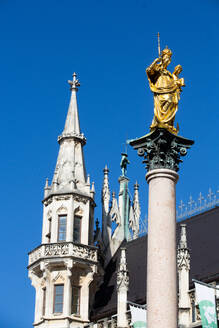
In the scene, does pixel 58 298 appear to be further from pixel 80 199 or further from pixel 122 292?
pixel 80 199

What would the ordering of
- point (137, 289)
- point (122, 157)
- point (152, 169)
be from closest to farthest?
point (152, 169) → point (137, 289) → point (122, 157)

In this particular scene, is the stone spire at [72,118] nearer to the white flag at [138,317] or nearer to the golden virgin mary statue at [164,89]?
the white flag at [138,317]

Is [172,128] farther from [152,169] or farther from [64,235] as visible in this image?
[64,235]

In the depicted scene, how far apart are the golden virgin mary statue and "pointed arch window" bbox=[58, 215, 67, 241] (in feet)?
70.2

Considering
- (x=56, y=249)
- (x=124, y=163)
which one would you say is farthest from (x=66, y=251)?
(x=124, y=163)

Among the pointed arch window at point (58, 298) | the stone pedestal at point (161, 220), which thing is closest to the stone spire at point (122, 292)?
the pointed arch window at point (58, 298)

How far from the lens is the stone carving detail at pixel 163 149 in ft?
78.6

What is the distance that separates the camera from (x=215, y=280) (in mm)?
35719

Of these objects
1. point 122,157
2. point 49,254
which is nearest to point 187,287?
point 49,254

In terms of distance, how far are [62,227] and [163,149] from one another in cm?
2224

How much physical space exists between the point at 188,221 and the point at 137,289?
5.34 metres

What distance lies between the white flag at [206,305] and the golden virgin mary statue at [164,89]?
10.1 metres

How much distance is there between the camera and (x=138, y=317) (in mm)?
35094

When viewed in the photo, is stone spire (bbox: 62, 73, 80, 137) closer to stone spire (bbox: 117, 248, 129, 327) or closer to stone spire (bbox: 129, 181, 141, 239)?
stone spire (bbox: 129, 181, 141, 239)
